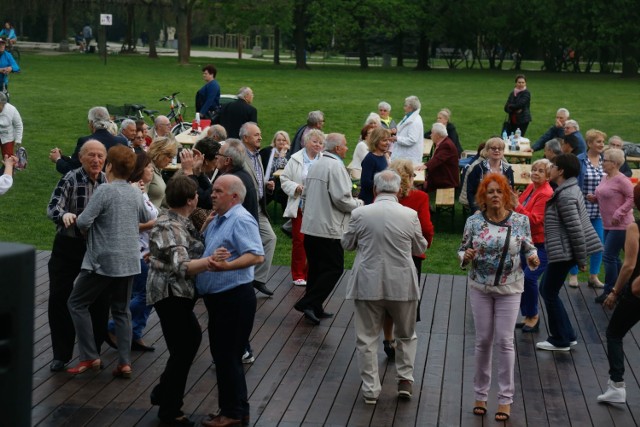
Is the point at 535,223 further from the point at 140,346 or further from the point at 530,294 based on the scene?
the point at 140,346

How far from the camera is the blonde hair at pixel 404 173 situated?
28.9 ft

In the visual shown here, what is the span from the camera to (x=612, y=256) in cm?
1127

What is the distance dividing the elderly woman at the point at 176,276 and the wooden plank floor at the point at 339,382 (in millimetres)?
478

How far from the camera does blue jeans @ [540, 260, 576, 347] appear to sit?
9219mm

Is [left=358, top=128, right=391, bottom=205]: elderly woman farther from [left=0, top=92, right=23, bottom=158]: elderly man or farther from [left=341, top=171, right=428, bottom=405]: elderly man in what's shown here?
[left=0, top=92, right=23, bottom=158]: elderly man

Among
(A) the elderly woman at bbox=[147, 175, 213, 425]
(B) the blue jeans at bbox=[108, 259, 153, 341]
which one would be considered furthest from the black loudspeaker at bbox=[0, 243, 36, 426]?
(B) the blue jeans at bbox=[108, 259, 153, 341]

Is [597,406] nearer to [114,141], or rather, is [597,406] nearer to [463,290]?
[463,290]

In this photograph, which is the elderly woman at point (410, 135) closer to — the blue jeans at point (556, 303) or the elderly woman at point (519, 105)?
the elderly woman at point (519, 105)

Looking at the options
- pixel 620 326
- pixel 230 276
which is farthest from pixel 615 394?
pixel 230 276

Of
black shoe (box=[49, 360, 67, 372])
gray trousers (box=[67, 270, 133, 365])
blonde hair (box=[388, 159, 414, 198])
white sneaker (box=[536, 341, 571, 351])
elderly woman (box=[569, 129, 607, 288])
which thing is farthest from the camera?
elderly woman (box=[569, 129, 607, 288])

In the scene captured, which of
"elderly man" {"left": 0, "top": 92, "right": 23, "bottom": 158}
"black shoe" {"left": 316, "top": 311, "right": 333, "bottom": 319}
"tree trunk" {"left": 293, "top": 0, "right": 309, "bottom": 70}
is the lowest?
"black shoe" {"left": 316, "top": 311, "right": 333, "bottom": 319}

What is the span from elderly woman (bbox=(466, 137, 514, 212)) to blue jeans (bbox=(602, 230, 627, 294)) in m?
1.22

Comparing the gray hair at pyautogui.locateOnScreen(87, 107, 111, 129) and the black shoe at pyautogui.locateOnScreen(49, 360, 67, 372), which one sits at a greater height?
the gray hair at pyautogui.locateOnScreen(87, 107, 111, 129)

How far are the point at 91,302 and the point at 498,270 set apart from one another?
307 centimetres
